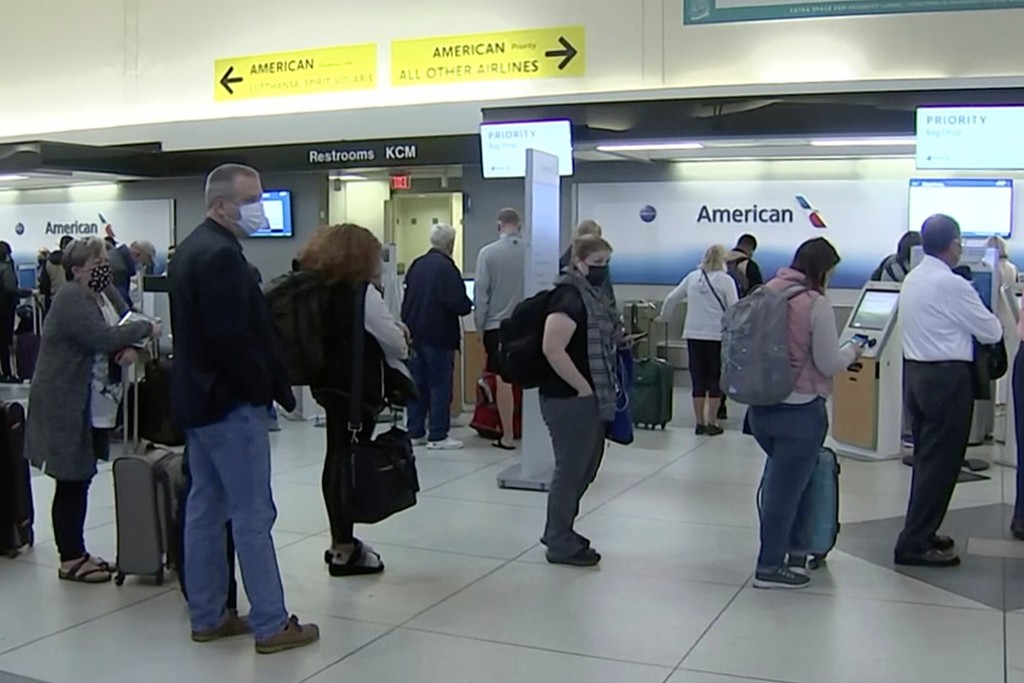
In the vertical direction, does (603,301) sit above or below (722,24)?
below

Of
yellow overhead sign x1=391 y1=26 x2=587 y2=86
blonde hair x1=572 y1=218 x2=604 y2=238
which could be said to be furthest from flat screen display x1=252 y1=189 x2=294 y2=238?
blonde hair x1=572 y1=218 x2=604 y2=238

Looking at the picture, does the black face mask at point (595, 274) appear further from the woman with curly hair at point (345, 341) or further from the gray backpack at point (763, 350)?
the woman with curly hair at point (345, 341)

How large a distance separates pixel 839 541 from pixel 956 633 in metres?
1.49

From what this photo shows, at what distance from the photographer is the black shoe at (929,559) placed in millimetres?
5543

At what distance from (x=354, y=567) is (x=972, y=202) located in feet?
26.3

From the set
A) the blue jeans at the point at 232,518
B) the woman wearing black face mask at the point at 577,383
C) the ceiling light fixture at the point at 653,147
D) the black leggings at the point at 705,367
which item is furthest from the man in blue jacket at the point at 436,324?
the blue jeans at the point at 232,518

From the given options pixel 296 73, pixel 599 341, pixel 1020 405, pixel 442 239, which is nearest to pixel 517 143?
pixel 442 239

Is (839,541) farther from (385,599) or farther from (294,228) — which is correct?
(294,228)

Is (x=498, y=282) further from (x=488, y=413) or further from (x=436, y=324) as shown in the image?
(x=488, y=413)

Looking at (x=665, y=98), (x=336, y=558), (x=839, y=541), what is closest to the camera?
(x=336, y=558)

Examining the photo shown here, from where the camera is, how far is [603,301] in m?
5.43

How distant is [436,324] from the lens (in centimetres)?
877

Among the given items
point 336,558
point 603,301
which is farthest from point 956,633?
point 336,558

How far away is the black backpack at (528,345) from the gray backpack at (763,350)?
0.90 meters
